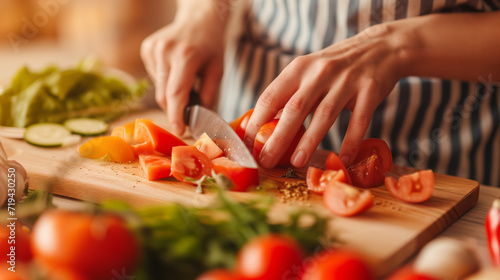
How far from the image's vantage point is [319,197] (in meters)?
1.46

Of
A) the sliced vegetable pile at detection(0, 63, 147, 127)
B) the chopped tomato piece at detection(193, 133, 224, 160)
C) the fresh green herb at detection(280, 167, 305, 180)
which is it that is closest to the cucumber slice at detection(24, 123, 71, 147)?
the sliced vegetable pile at detection(0, 63, 147, 127)

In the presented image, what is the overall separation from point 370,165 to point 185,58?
93cm

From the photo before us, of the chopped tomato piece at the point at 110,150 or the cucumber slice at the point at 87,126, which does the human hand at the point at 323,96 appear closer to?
the chopped tomato piece at the point at 110,150

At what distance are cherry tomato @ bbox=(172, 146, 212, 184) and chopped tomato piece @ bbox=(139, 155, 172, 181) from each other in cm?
4

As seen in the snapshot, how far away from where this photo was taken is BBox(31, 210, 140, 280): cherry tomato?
813 millimetres

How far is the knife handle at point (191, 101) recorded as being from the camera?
2019 mm

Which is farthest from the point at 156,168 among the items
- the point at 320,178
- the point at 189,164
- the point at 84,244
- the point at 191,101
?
the point at 84,244

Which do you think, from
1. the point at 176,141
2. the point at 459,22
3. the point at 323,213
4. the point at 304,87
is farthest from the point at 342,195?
the point at 459,22

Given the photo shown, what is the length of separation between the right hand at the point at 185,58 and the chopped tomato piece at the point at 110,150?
1.02ft

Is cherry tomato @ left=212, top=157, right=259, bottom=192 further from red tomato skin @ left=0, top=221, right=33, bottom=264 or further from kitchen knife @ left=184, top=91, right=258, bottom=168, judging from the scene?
red tomato skin @ left=0, top=221, right=33, bottom=264

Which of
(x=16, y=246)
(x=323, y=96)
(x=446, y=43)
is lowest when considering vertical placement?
(x=16, y=246)

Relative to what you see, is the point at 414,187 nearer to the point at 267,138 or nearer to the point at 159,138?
the point at 267,138

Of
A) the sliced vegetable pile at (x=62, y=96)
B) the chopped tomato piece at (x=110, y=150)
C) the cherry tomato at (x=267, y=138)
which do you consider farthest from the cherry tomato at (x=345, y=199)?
the sliced vegetable pile at (x=62, y=96)

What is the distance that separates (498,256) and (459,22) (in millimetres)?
965
